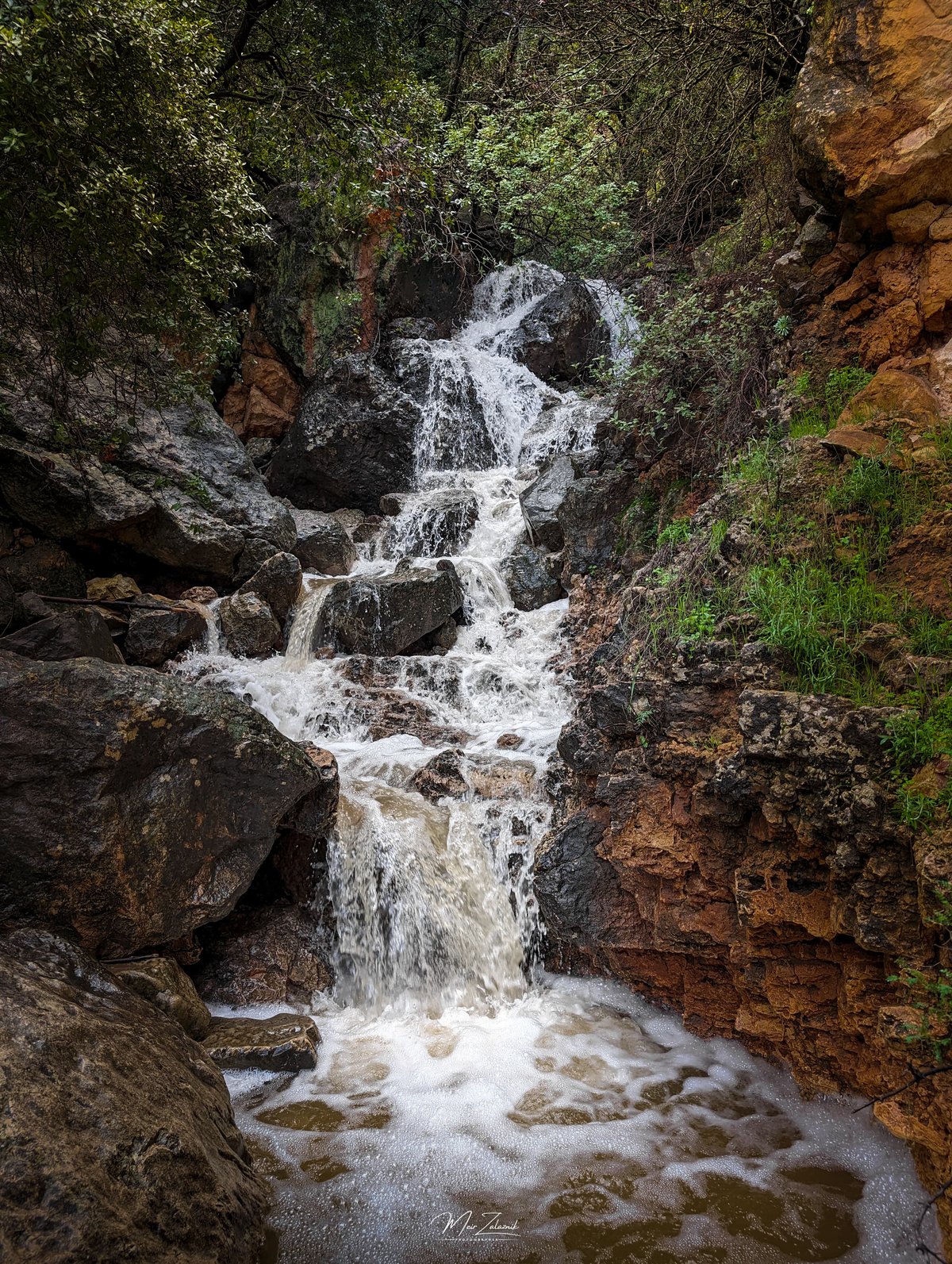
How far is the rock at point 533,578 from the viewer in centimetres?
931

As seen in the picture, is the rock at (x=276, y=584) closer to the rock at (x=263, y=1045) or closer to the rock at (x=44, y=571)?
the rock at (x=44, y=571)

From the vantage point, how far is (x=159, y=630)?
826cm

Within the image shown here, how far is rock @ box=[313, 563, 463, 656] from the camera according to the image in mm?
8773

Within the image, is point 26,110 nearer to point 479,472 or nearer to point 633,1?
point 633,1

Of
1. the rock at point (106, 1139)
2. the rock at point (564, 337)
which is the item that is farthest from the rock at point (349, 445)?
the rock at point (106, 1139)

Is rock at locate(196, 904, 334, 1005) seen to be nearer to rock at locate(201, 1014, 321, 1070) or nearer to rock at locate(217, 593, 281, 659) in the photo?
rock at locate(201, 1014, 321, 1070)

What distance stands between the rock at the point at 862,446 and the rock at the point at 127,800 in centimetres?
436

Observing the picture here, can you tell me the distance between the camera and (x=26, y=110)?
381 centimetres

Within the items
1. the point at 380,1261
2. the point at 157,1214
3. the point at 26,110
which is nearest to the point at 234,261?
the point at 26,110

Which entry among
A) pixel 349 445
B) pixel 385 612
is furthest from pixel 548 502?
pixel 349 445

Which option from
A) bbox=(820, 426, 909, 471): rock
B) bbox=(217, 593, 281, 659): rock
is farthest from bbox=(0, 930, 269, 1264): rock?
bbox=(217, 593, 281, 659): rock

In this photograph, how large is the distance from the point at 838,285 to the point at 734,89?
3100mm

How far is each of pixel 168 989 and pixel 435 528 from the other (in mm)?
8234

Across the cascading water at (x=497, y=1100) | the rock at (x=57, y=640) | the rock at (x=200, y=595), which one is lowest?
the cascading water at (x=497, y=1100)
